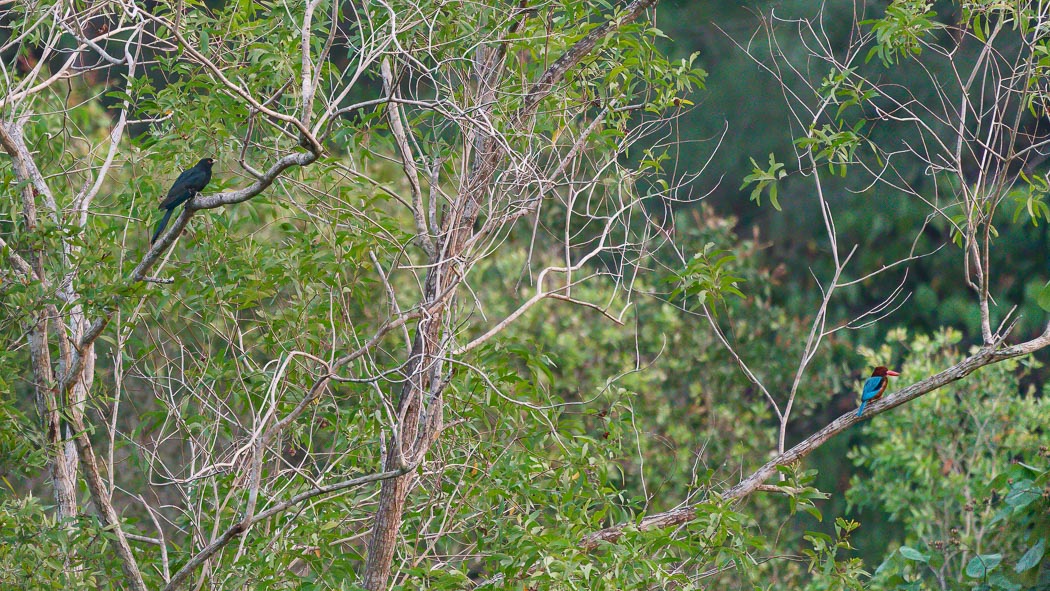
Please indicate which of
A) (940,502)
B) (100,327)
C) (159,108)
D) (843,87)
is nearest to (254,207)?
(159,108)

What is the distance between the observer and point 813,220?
12117mm

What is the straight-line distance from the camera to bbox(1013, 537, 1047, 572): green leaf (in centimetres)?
403

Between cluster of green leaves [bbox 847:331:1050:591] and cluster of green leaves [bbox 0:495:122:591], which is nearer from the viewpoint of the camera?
cluster of green leaves [bbox 0:495:122:591]

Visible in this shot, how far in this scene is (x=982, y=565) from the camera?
4270 mm

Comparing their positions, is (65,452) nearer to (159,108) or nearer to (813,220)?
(159,108)

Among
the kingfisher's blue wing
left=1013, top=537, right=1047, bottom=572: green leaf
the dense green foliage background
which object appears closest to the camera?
the dense green foliage background

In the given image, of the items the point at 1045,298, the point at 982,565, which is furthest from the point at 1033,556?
the point at 1045,298

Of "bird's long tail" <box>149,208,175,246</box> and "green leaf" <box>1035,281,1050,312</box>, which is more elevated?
"green leaf" <box>1035,281,1050,312</box>

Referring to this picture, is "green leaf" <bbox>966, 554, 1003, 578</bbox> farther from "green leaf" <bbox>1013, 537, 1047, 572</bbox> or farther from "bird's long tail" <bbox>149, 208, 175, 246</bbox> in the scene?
"bird's long tail" <bbox>149, 208, 175, 246</bbox>

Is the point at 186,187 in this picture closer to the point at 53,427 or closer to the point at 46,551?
the point at 53,427

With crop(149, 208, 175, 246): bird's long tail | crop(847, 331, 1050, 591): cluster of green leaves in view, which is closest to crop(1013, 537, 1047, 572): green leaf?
crop(149, 208, 175, 246): bird's long tail

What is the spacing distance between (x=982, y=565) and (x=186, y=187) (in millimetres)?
3296

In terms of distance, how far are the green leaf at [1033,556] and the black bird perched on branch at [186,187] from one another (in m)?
3.24

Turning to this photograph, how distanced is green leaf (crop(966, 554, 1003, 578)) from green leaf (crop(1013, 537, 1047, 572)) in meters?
0.19
